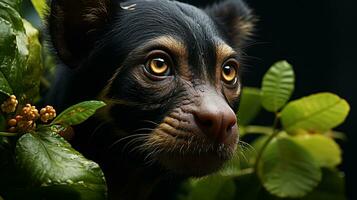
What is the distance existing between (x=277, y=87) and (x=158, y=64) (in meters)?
0.31

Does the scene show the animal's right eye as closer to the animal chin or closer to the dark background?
the animal chin

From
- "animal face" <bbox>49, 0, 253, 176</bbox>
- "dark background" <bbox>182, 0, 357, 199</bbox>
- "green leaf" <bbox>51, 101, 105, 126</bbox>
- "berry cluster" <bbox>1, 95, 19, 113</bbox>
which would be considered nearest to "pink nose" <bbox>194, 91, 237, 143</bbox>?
"animal face" <bbox>49, 0, 253, 176</bbox>

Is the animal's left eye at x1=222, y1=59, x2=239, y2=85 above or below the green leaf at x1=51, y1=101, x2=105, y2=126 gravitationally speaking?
below

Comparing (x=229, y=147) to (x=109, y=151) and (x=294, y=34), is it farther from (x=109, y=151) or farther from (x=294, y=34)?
(x=294, y=34)

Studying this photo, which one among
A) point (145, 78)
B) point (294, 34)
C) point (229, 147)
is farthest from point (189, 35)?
point (294, 34)

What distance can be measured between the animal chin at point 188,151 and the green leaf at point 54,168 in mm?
237

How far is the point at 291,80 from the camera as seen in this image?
1491 millimetres

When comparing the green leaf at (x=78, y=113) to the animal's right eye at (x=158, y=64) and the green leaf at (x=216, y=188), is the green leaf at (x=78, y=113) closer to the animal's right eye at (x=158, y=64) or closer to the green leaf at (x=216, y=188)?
the animal's right eye at (x=158, y=64)

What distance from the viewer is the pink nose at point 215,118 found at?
3.87ft

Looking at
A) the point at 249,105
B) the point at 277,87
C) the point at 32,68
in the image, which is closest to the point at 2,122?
the point at 32,68

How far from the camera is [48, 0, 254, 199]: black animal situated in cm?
124

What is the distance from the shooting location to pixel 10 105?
→ 1.01 m

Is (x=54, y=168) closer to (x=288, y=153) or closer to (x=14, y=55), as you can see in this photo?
(x=14, y=55)

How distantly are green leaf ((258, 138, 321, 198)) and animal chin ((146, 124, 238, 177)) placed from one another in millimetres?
229
